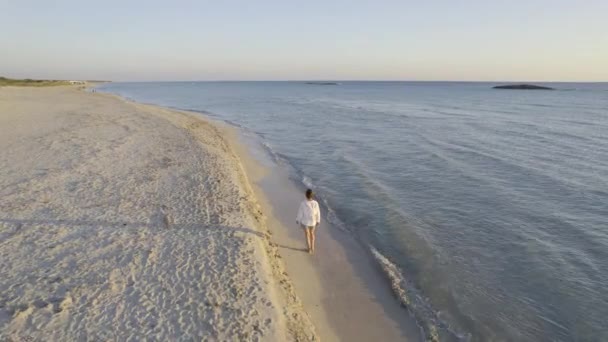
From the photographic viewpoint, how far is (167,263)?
338 inches

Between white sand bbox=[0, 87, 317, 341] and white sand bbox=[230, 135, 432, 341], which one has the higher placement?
white sand bbox=[0, 87, 317, 341]

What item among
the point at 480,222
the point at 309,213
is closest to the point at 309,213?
the point at 309,213

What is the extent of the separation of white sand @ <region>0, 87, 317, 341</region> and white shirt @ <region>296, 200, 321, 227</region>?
1166mm

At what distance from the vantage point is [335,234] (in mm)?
12203

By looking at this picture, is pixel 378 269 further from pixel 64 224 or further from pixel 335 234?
pixel 64 224

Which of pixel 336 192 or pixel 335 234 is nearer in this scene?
pixel 335 234

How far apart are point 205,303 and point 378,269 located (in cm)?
477

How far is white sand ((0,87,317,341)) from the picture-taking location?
666 cm

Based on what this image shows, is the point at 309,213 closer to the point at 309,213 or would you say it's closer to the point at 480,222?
the point at 309,213

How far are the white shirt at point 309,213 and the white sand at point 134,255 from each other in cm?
117

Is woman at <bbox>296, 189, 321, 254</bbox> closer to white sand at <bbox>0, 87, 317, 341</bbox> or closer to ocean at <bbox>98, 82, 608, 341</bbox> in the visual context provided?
white sand at <bbox>0, 87, 317, 341</bbox>

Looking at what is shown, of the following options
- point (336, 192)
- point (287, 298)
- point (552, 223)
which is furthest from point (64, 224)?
point (552, 223)

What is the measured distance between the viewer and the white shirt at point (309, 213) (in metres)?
10.1

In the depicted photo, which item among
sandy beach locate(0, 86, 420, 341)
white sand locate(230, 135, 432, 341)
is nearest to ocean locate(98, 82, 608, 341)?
white sand locate(230, 135, 432, 341)
